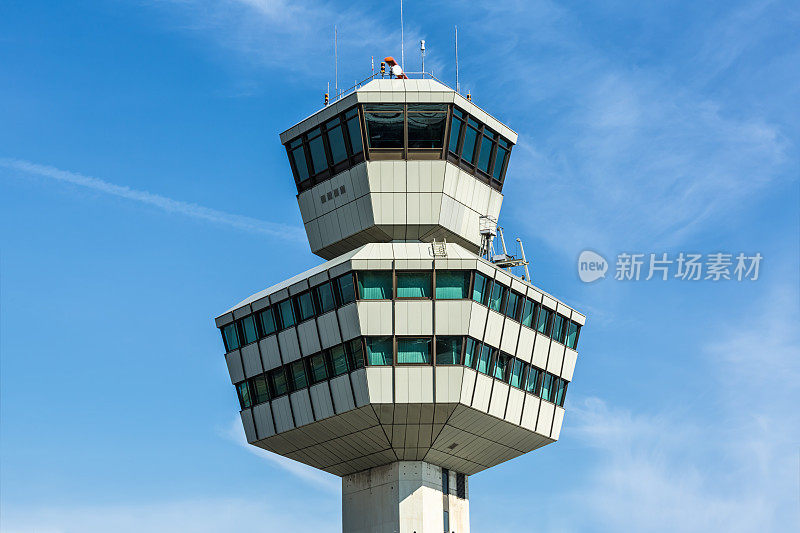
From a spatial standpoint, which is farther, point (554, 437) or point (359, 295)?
point (554, 437)

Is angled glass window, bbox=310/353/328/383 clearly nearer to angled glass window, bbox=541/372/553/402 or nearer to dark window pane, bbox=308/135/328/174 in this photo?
dark window pane, bbox=308/135/328/174

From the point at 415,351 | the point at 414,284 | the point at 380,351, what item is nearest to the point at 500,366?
the point at 415,351

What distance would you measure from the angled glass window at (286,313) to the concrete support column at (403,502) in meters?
9.63

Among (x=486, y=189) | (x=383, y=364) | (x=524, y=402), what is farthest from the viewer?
(x=486, y=189)

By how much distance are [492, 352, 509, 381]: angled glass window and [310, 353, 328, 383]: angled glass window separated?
8.83 metres

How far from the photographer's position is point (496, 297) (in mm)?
64125

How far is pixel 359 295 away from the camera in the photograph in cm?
6238

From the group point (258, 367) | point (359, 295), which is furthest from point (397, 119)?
point (258, 367)

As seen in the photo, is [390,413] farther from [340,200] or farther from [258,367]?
[340,200]

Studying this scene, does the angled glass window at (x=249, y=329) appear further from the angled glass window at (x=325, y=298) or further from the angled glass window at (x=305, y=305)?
the angled glass window at (x=325, y=298)

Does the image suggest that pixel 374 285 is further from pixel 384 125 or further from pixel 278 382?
pixel 384 125

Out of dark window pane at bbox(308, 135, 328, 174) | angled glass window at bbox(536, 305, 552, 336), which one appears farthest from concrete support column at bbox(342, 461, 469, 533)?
dark window pane at bbox(308, 135, 328, 174)

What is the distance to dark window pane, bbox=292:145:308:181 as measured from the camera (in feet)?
234

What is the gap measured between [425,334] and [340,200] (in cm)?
1126
